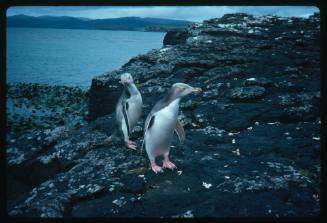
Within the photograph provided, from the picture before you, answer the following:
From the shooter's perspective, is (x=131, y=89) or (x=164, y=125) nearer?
(x=164, y=125)

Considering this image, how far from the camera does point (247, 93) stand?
Result: 4059 mm

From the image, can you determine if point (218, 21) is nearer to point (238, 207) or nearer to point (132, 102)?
point (132, 102)

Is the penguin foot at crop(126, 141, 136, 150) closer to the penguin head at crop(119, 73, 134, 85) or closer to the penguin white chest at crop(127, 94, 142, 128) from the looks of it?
the penguin white chest at crop(127, 94, 142, 128)

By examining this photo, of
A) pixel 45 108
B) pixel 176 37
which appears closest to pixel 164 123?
pixel 45 108

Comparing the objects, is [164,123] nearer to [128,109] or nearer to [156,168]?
[156,168]

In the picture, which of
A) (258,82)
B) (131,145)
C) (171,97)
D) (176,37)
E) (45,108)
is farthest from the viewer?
(176,37)

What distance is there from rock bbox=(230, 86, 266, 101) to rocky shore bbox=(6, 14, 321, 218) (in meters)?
0.01

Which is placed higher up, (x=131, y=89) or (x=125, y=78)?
(x=125, y=78)

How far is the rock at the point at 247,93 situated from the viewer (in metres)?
4.03

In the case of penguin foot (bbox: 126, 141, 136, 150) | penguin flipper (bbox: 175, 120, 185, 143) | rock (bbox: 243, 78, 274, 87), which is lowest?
penguin foot (bbox: 126, 141, 136, 150)

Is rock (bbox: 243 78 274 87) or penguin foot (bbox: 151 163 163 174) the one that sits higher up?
rock (bbox: 243 78 274 87)

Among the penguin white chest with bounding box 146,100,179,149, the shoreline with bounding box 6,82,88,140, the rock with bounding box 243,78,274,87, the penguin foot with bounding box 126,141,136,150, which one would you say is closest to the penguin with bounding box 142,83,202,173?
the penguin white chest with bounding box 146,100,179,149

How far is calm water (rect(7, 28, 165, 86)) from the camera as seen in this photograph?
3.71m

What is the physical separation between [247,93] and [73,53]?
2.06 metres
